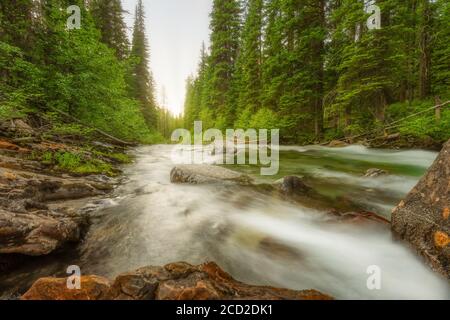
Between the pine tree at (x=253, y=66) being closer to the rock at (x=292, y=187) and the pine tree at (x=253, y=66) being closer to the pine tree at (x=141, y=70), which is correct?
the pine tree at (x=141, y=70)

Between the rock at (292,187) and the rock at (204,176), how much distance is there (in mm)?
1115

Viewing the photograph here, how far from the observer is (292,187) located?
5641 mm

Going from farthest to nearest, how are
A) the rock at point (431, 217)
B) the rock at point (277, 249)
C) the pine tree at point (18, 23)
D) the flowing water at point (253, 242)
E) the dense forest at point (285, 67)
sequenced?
the dense forest at point (285, 67) → the pine tree at point (18, 23) → the rock at point (277, 249) → the flowing water at point (253, 242) → the rock at point (431, 217)

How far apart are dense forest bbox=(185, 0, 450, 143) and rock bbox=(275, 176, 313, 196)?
494cm

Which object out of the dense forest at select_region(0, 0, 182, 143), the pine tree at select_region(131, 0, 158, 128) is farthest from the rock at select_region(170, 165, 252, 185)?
the pine tree at select_region(131, 0, 158, 128)

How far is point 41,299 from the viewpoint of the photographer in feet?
5.53

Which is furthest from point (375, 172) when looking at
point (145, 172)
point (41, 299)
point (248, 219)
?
point (41, 299)

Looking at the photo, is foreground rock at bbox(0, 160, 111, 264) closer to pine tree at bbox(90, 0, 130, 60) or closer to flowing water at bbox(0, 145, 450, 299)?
flowing water at bbox(0, 145, 450, 299)

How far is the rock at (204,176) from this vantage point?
21.1ft

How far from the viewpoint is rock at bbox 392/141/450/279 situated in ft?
8.17

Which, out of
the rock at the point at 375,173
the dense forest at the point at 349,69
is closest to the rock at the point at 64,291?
the rock at the point at 375,173

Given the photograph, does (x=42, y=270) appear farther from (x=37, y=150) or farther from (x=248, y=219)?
(x=37, y=150)

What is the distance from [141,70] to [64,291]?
106ft

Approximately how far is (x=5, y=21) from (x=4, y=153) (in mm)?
4922
